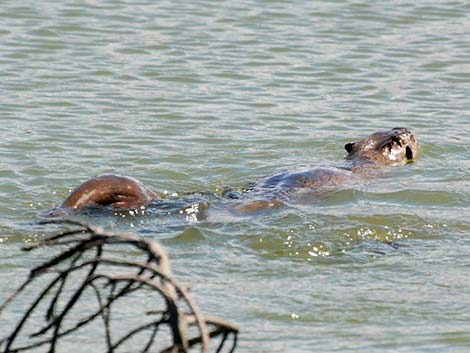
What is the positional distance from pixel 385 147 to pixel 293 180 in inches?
57.2

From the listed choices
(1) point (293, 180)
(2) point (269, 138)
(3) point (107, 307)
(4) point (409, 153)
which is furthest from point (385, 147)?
(3) point (107, 307)

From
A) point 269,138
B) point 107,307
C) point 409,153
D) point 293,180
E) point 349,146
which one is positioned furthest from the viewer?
point 269,138

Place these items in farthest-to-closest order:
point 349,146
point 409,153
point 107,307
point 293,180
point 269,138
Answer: point 269,138, point 409,153, point 349,146, point 293,180, point 107,307

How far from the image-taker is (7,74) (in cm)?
1147

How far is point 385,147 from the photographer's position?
9461 mm

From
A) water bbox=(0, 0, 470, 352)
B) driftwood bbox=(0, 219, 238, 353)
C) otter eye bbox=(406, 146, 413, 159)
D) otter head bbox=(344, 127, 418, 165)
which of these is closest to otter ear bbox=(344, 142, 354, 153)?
otter head bbox=(344, 127, 418, 165)

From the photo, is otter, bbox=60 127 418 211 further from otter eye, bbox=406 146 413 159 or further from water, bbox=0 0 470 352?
water, bbox=0 0 470 352

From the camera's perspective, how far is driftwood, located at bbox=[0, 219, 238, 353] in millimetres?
3539

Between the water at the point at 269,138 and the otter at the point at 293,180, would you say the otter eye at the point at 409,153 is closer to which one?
the otter at the point at 293,180

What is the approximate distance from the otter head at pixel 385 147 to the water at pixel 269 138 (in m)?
0.13

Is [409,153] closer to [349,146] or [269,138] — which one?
[349,146]

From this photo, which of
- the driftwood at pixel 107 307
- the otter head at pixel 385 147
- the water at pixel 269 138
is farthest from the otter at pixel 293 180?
the driftwood at pixel 107 307

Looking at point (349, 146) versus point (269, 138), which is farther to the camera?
point (269, 138)

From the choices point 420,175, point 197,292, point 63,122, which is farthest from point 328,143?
point 197,292
